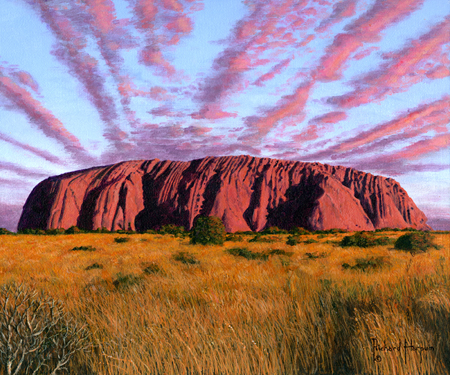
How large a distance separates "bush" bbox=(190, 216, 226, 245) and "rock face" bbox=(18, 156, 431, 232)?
5513 cm

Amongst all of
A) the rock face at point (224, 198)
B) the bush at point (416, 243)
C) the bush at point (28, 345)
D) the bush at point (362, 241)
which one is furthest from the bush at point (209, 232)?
the rock face at point (224, 198)

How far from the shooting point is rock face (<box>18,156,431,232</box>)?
271 feet

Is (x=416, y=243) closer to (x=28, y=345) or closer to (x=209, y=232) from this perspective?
(x=209, y=232)

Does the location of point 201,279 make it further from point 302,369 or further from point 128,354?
point 302,369

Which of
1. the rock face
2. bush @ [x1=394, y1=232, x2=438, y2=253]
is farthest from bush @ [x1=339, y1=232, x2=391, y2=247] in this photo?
the rock face

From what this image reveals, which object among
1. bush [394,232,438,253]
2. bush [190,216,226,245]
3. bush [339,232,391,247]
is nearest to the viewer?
bush [394,232,438,253]

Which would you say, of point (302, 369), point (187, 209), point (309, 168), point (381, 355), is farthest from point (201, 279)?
point (309, 168)

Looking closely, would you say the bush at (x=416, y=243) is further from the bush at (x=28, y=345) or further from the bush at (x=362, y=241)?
the bush at (x=28, y=345)

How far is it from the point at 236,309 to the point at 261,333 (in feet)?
2.46

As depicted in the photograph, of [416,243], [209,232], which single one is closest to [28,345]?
[209,232]

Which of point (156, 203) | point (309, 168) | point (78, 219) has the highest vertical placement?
point (309, 168)

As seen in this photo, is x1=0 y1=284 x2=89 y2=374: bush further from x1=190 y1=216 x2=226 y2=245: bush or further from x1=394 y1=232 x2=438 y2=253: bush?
x1=190 y1=216 x2=226 y2=245: bush

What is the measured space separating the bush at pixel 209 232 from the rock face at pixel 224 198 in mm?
55134

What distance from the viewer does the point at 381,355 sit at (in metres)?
2.67
